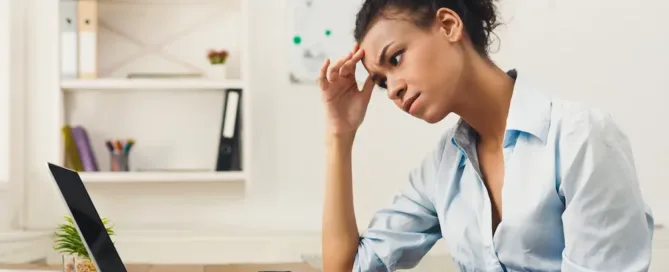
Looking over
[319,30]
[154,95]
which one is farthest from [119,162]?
[319,30]

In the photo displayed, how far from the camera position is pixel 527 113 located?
103cm

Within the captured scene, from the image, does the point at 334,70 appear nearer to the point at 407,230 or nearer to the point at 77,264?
the point at 407,230

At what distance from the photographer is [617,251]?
36.3 inches

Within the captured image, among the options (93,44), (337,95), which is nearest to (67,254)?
(337,95)

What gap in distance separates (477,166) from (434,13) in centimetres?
26

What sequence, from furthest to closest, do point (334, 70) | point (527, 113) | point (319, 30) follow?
point (319, 30)
point (334, 70)
point (527, 113)

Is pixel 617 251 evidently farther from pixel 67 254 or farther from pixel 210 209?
pixel 210 209

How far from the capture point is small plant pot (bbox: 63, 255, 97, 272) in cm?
109

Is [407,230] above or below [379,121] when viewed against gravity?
below

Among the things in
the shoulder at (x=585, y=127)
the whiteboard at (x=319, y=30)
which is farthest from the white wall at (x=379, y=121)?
the shoulder at (x=585, y=127)

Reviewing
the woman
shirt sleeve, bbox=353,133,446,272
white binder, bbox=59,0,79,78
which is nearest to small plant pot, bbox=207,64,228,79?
white binder, bbox=59,0,79,78

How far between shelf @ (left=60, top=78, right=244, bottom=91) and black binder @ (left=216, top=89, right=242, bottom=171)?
0.05 m

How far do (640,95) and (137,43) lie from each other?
5.12ft

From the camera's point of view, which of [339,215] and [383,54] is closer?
[383,54]
